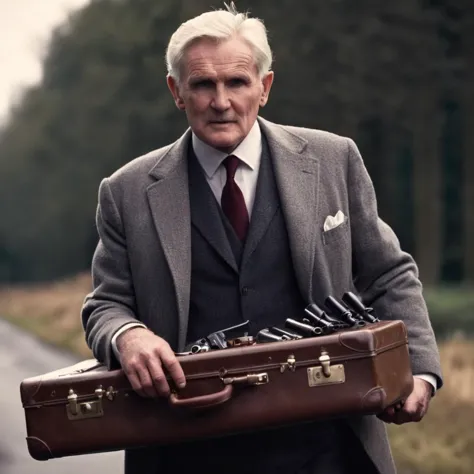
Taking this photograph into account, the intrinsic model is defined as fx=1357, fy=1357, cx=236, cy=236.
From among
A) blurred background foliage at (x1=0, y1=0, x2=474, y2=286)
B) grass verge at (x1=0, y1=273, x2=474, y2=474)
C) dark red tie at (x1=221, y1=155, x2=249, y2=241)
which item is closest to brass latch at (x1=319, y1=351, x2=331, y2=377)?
dark red tie at (x1=221, y1=155, x2=249, y2=241)

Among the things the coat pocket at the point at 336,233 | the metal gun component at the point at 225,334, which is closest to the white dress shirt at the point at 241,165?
the coat pocket at the point at 336,233

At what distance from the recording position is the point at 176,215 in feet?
13.0

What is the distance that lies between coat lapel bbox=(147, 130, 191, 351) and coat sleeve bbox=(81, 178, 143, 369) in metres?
0.13

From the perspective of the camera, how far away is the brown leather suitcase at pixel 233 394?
349 centimetres

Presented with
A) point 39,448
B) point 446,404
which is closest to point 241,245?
point 39,448

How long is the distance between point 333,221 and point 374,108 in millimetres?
19315

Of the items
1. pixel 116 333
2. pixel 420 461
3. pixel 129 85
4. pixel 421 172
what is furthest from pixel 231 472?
pixel 129 85

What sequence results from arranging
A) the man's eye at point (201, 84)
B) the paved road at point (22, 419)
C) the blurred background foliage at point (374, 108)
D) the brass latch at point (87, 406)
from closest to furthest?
the brass latch at point (87, 406) → the man's eye at point (201, 84) → the paved road at point (22, 419) → the blurred background foliage at point (374, 108)

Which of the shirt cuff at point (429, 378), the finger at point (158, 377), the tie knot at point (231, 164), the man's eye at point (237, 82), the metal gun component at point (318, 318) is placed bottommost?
the shirt cuff at point (429, 378)

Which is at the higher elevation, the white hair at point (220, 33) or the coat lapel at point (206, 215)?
the white hair at point (220, 33)

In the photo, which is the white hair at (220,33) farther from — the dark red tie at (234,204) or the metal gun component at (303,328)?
the metal gun component at (303,328)

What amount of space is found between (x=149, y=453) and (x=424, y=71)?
19.3 metres

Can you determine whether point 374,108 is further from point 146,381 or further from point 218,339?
point 146,381

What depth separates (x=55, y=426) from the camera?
11.9ft
